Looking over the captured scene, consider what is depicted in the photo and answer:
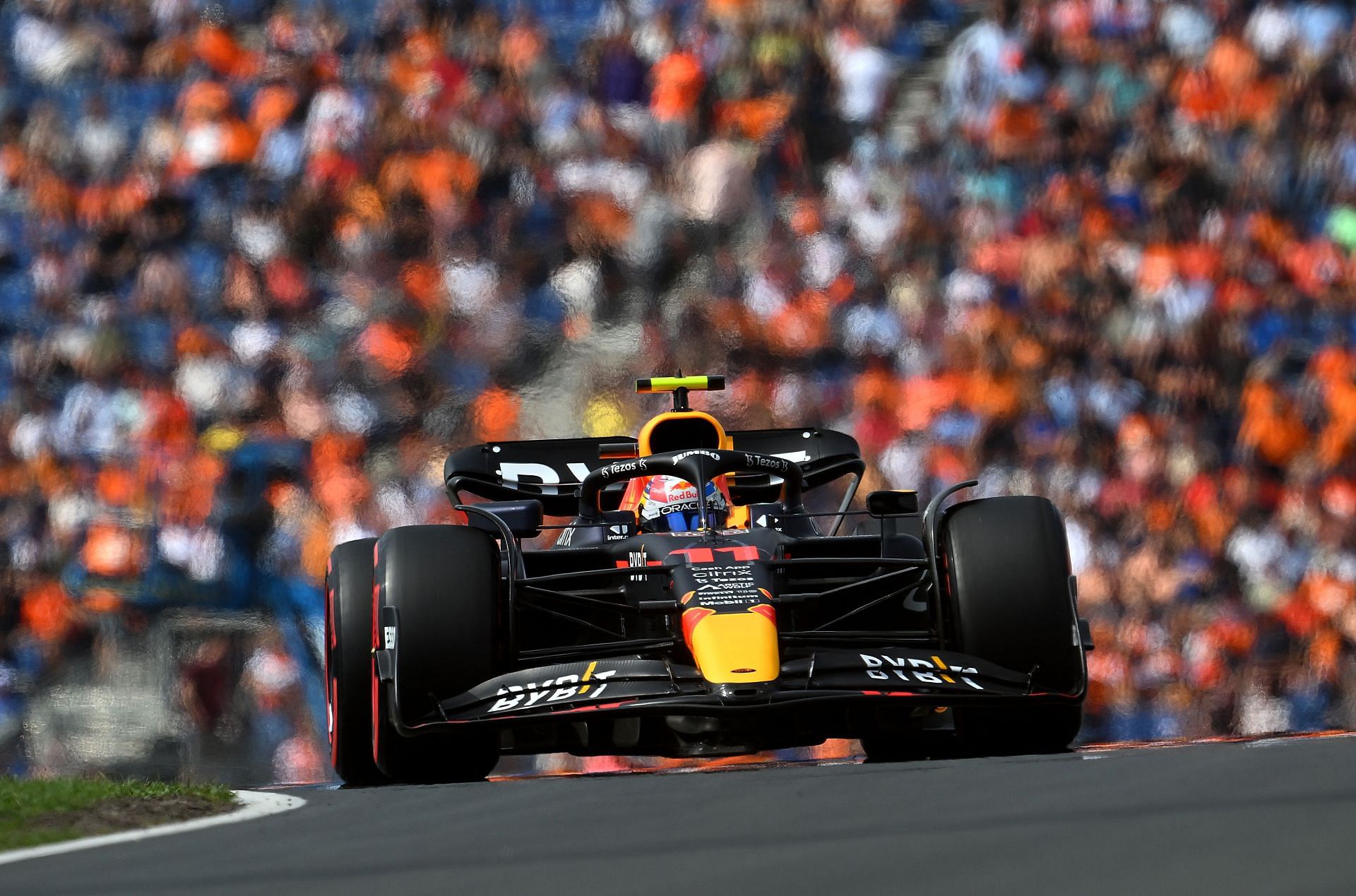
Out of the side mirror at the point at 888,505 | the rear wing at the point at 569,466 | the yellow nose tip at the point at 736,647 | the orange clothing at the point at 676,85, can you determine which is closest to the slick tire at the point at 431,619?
the yellow nose tip at the point at 736,647

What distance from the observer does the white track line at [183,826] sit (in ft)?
A: 13.9

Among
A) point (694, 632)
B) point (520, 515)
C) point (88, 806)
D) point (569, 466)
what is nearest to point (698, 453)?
point (520, 515)

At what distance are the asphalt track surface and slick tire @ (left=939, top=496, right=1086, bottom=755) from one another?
870mm

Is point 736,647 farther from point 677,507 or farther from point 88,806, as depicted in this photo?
point 88,806

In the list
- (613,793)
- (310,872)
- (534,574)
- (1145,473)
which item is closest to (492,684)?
(613,793)

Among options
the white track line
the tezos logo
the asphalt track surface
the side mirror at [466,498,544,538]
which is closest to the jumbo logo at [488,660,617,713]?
the asphalt track surface

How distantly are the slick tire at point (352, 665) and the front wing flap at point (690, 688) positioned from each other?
2.38 feet

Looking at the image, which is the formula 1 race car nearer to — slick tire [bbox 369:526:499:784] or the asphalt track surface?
slick tire [bbox 369:526:499:784]

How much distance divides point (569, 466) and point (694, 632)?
2468 mm

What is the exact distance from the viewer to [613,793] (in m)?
5.20

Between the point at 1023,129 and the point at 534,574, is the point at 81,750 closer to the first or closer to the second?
the point at 534,574

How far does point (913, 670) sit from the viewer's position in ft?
19.4

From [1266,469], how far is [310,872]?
7.78 m

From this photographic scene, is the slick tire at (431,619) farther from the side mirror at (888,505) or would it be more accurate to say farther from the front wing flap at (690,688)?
the side mirror at (888,505)
